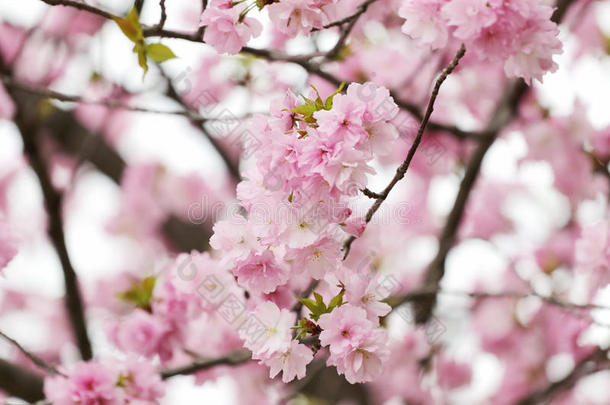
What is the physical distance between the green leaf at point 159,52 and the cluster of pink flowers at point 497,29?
488 mm

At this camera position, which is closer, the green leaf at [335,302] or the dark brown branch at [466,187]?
the green leaf at [335,302]

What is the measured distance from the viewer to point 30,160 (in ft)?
8.35

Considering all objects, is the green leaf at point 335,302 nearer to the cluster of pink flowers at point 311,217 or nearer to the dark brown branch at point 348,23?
the cluster of pink flowers at point 311,217

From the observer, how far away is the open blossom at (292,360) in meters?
1.24

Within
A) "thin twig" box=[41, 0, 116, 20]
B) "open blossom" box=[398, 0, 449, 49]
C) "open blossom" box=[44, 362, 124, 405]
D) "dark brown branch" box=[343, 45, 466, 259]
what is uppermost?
"thin twig" box=[41, 0, 116, 20]

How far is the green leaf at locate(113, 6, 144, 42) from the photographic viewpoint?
57.1 inches

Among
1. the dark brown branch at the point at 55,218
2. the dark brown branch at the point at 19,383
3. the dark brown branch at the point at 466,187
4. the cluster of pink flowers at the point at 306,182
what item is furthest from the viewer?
the dark brown branch at the point at 466,187

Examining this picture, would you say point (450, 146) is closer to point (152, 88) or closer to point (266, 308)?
point (152, 88)

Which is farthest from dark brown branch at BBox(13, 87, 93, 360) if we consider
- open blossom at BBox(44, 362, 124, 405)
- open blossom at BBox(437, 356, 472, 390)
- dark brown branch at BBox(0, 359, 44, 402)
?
open blossom at BBox(437, 356, 472, 390)

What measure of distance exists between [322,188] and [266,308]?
277 mm

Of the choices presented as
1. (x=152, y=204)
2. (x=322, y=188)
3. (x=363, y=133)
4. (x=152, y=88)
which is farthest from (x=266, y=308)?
(x=152, y=204)

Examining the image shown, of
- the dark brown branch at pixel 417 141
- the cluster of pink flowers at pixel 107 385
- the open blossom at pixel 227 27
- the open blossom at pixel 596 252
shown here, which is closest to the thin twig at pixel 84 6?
the open blossom at pixel 227 27

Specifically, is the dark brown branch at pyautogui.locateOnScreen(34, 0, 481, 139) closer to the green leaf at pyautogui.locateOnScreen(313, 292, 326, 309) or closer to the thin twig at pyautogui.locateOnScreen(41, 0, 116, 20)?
the thin twig at pyautogui.locateOnScreen(41, 0, 116, 20)

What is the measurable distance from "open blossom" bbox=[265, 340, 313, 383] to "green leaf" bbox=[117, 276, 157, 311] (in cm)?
86
